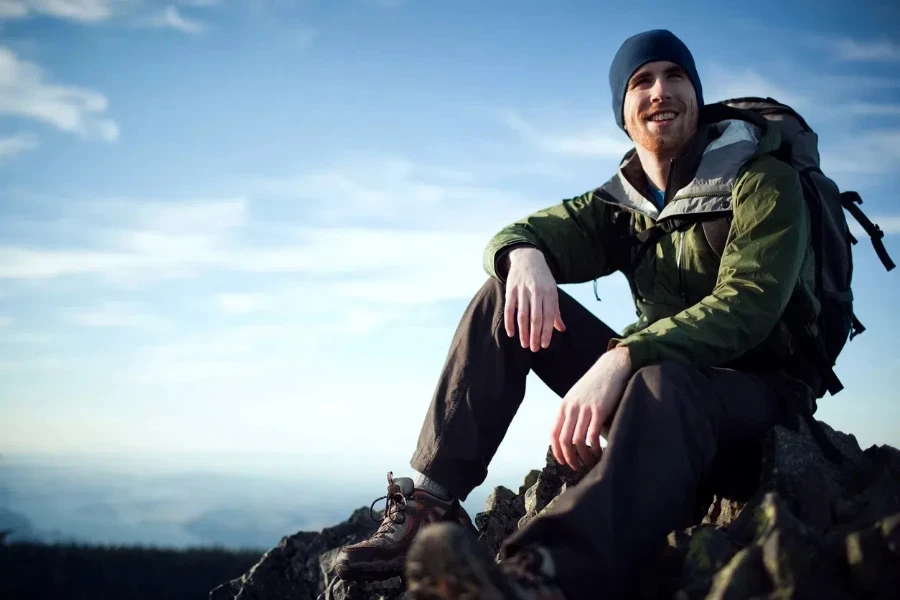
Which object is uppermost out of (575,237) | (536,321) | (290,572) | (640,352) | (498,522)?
(575,237)

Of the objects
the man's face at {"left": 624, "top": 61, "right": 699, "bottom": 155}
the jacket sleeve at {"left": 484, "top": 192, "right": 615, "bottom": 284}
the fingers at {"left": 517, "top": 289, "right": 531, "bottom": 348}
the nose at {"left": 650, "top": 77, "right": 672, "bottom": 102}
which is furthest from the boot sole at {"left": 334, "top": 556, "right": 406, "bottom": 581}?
the nose at {"left": 650, "top": 77, "right": 672, "bottom": 102}

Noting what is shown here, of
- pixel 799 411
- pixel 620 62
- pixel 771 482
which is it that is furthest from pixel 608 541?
pixel 620 62

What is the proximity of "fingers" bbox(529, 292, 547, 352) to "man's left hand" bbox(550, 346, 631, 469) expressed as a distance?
837mm

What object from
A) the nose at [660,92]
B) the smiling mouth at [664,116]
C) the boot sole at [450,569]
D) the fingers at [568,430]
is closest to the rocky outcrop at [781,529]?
the fingers at [568,430]

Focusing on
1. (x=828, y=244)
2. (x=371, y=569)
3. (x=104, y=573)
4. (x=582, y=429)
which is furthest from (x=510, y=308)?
(x=104, y=573)

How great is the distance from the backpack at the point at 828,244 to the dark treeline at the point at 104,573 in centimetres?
1171

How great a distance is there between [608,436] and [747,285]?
4.30 feet

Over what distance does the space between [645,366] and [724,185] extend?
1.53m

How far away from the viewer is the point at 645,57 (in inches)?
207

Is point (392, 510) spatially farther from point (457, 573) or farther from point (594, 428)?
point (457, 573)

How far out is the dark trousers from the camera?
3020mm

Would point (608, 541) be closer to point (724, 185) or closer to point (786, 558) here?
point (786, 558)

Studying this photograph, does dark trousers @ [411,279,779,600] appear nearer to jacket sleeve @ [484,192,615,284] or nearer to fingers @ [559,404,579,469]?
fingers @ [559,404,579,469]

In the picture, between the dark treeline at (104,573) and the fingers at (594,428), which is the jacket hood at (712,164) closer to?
the fingers at (594,428)
